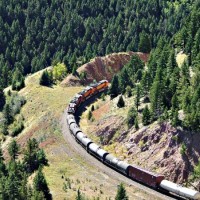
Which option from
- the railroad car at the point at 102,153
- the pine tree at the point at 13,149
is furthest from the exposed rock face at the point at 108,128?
the pine tree at the point at 13,149

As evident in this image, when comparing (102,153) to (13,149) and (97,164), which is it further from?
(13,149)

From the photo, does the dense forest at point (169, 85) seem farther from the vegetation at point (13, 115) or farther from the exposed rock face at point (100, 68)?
the vegetation at point (13, 115)

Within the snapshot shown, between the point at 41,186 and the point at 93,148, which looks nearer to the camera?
the point at 41,186

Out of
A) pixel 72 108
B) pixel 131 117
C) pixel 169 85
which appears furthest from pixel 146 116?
pixel 72 108

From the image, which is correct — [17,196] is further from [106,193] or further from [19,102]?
[19,102]

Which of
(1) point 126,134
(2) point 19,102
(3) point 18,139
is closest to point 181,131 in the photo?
(1) point 126,134

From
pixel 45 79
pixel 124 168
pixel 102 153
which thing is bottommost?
pixel 45 79

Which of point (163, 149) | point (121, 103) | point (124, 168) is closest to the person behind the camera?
point (124, 168)
